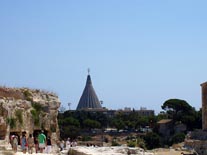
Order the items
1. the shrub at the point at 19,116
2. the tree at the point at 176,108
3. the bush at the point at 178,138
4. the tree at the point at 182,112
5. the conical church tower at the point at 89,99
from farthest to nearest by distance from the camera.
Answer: the conical church tower at the point at 89,99 < the tree at the point at 176,108 < the tree at the point at 182,112 < the bush at the point at 178,138 < the shrub at the point at 19,116

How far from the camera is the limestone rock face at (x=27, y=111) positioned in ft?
61.6

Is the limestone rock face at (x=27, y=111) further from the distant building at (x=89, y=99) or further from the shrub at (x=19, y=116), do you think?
the distant building at (x=89, y=99)

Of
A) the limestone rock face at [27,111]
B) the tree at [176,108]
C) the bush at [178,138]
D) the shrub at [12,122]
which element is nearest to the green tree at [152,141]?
the bush at [178,138]

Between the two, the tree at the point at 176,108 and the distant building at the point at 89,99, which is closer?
the tree at the point at 176,108

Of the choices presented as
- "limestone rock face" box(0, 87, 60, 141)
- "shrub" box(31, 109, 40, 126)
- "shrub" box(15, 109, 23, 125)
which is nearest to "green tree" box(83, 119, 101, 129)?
"limestone rock face" box(0, 87, 60, 141)

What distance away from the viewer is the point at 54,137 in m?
22.5

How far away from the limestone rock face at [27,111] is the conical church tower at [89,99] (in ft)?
490

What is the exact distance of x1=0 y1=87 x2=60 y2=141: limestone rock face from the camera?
61.6 ft

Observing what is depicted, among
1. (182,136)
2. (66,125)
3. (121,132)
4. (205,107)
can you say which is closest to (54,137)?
(205,107)

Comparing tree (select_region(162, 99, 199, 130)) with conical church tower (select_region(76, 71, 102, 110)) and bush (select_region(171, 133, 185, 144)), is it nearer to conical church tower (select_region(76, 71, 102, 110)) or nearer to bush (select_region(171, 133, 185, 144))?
bush (select_region(171, 133, 185, 144))

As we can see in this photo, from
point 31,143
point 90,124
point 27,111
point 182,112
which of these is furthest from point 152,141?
point 31,143

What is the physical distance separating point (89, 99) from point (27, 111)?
155 m

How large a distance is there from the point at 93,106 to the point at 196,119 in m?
76.3

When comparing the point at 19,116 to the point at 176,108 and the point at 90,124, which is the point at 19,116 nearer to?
the point at 176,108
